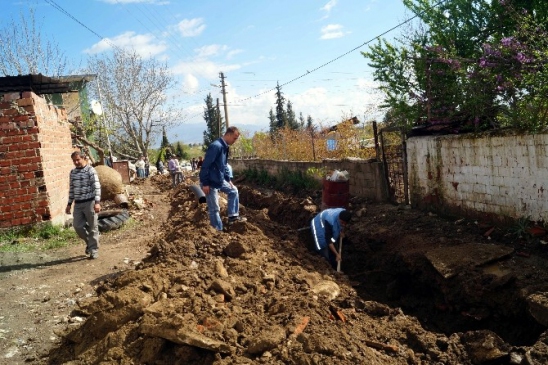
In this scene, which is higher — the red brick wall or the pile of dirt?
the red brick wall

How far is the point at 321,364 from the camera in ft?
9.18

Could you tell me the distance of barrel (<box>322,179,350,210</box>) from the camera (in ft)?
29.5

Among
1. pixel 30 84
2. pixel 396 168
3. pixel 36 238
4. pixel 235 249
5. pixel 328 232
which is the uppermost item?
pixel 30 84

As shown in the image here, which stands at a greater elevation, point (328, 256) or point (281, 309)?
point (281, 309)

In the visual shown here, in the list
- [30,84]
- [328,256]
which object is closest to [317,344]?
[328,256]

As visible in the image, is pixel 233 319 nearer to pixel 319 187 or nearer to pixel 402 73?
pixel 402 73

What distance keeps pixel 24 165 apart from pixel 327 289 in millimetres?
6015

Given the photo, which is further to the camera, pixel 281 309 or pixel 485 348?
pixel 281 309

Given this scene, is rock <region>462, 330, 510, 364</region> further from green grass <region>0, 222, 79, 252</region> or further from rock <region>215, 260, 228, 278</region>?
green grass <region>0, 222, 79, 252</region>

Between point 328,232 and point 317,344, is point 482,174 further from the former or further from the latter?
point 317,344

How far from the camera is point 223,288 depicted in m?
3.96

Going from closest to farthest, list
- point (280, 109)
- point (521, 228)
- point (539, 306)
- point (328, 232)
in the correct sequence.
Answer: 1. point (539, 306)
2. point (521, 228)
3. point (328, 232)
4. point (280, 109)

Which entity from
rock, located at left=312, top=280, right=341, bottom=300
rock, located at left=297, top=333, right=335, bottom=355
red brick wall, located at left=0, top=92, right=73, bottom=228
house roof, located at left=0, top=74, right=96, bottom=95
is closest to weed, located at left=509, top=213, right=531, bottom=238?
rock, located at left=312, top=280, right=341, bottom=300

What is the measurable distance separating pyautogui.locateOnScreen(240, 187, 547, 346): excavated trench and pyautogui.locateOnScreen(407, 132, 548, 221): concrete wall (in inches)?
18.0
